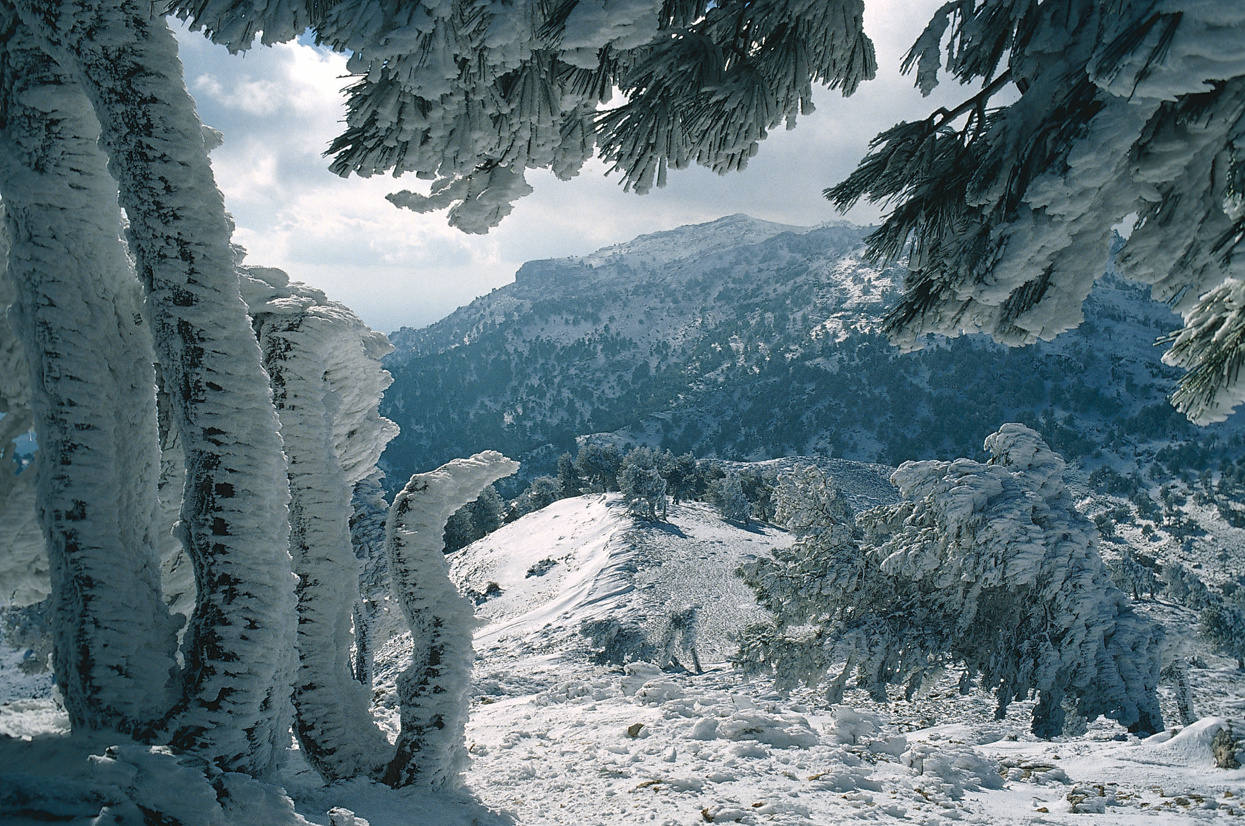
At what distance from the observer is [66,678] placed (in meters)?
3.38

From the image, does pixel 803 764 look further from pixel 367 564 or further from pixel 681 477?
pixel 681 477

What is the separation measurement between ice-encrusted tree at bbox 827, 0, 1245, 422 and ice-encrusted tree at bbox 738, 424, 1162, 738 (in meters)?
8.37

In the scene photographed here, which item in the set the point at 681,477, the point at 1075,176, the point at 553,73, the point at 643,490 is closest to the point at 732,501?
the point at 681,477

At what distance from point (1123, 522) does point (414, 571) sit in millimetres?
114537

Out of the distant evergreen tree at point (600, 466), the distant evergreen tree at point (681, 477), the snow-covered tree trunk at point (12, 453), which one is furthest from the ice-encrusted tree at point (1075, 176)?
the distant evergreen tree at point (600, 466)

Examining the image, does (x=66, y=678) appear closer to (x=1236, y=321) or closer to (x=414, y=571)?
(x=414, y=571)

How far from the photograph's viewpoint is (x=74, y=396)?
3.38 meters

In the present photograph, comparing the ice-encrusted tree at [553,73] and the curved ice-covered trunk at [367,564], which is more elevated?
the ice-encrusted tree at [553,73]

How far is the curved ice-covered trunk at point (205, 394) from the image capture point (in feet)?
9.83

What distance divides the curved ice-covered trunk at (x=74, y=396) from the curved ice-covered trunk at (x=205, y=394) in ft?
1.05

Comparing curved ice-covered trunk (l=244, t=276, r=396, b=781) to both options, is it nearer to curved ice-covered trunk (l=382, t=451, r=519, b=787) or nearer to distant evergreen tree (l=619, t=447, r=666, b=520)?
curved ice-covered trunk (l=382, t=451, r=519, b=787)

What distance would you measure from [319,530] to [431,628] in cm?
127

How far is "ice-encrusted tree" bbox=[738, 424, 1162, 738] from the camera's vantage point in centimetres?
1012

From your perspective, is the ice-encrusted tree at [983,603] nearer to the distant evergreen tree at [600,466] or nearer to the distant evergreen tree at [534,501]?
the distant evergreen tree at [534,501]
